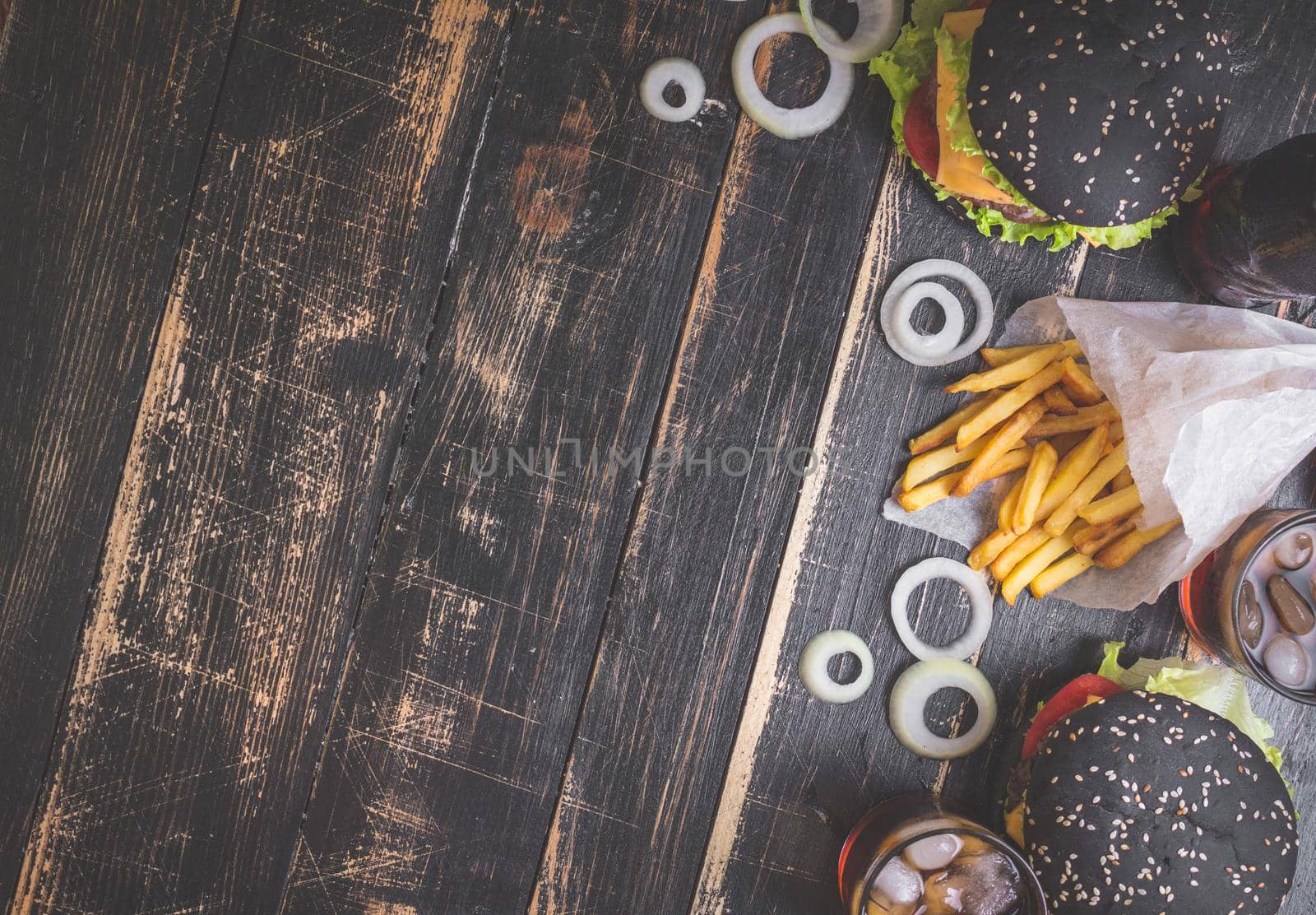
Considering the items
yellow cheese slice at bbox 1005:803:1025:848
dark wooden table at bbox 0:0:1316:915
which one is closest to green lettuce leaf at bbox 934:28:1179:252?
dark wooden table at bbox 0:0:1316:915

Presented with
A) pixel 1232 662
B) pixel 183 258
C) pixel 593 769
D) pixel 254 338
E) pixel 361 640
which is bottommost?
pixel 593 769

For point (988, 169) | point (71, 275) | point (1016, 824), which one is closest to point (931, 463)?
point (988, 169)

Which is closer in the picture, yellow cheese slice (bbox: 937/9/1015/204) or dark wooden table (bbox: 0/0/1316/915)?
yellow cheese slice (bbox: 937/9/1015/204)

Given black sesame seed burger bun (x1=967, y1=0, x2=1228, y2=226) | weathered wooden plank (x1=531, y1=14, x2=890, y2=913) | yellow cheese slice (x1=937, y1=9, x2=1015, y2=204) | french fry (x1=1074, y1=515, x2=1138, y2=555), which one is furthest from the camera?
weathered wooden plank (x1=531, y1=14, x2=890, y2=913)

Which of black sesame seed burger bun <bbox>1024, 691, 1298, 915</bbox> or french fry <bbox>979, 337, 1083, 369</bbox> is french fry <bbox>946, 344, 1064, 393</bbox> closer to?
french fry <bbox>979, 337, 1083, 369</bbox>

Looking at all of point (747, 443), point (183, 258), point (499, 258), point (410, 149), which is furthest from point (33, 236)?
point (747, 443)

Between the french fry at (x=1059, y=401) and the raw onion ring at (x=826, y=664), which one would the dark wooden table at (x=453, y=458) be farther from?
the french fry at (x=1059, y=401)

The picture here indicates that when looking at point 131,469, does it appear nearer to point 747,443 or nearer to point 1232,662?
point 747,443
